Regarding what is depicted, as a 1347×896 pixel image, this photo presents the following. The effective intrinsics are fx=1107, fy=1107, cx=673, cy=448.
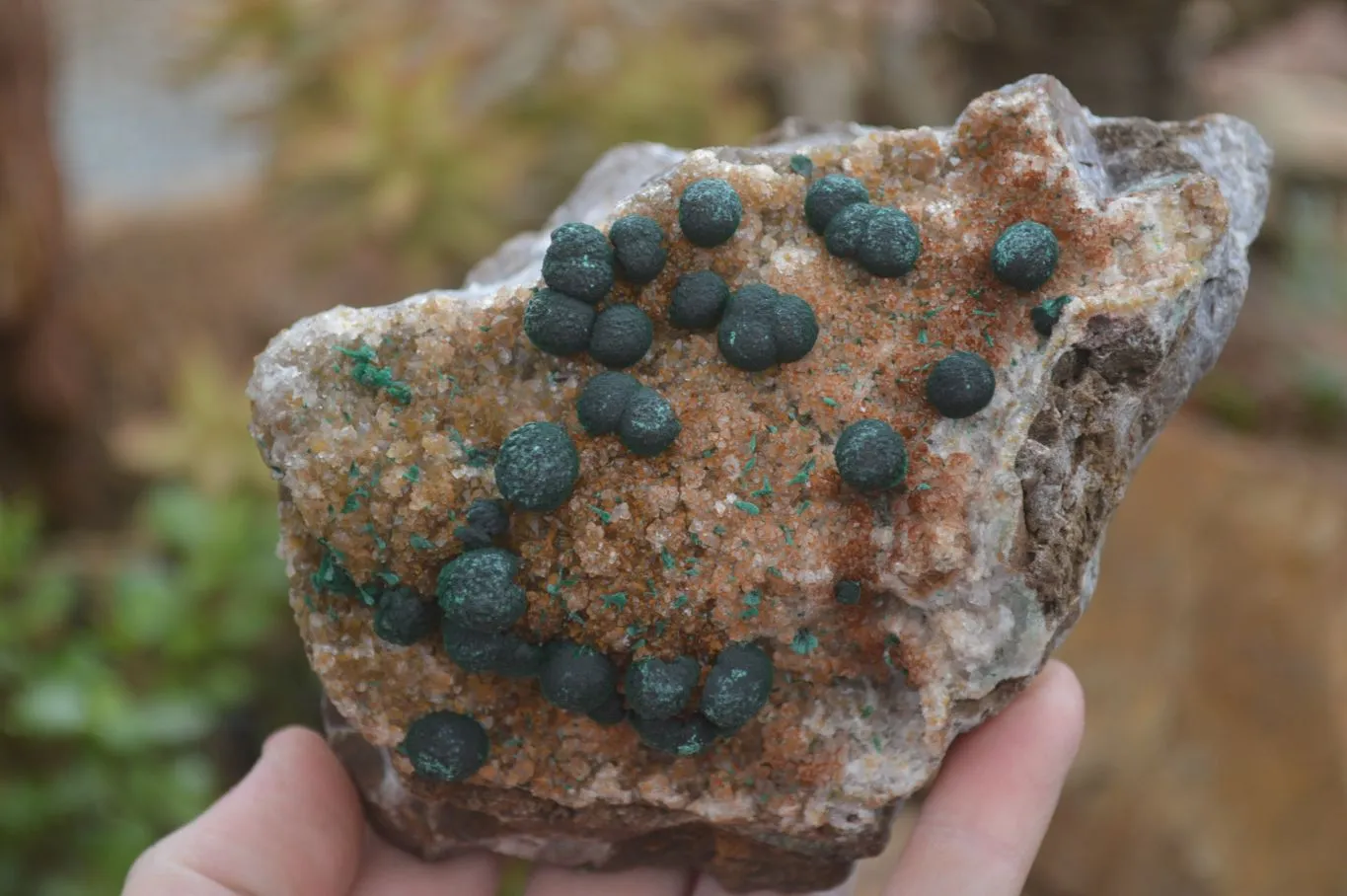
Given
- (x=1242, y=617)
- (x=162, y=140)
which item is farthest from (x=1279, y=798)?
(x=162, y=140)

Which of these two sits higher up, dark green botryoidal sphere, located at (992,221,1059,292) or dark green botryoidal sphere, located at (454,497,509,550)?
dark green botryoidal sphere, located at (992,221,1059,292)

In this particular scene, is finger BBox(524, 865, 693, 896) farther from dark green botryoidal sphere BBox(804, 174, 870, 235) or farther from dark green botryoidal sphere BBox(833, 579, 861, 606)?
dark green botryoidal sphere BBox(804, 174, 870, 235)

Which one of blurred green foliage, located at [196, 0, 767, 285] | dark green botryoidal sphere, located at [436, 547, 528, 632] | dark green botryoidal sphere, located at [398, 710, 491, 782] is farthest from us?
blurred green foliage, located at [196, 0, 767, 285]

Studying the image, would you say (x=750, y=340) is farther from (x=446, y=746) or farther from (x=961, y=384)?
(x=446, y=746)

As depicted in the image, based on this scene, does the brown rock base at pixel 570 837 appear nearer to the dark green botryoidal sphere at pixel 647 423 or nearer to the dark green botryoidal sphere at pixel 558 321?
the dark green botryoidal sphere at pixel 647 423

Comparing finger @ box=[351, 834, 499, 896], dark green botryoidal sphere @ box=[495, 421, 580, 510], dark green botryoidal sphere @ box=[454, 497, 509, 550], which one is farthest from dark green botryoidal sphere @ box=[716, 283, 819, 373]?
finger @ box=[351, 834, 499, 896]

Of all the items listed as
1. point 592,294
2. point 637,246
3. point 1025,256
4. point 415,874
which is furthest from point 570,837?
point 1025,256

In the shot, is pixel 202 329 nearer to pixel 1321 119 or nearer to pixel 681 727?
pixel 681 727
